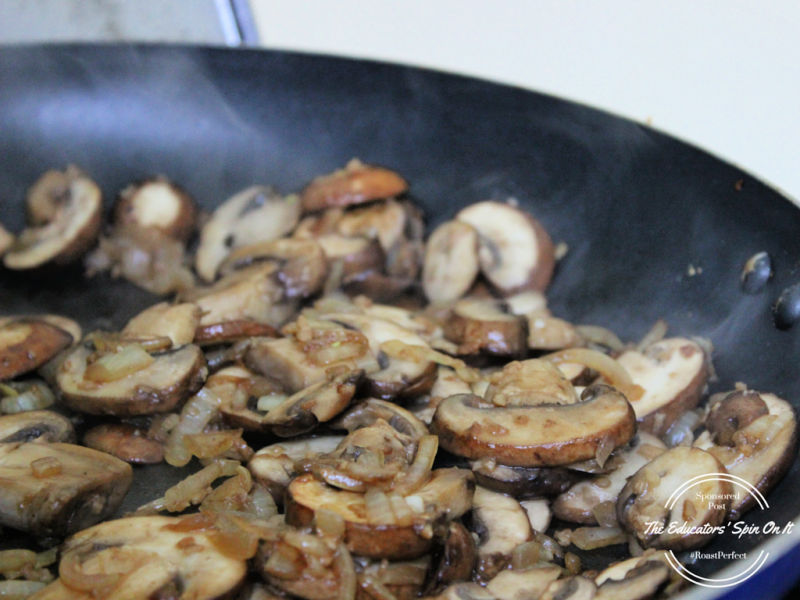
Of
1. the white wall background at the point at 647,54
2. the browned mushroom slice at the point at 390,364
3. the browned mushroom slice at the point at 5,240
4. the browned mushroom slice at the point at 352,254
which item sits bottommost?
the browned mushroom slice at the point at 5,240

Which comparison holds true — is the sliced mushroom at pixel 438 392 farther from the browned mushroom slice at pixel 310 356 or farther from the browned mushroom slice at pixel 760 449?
the browned mushroom slice at pixel 760 449

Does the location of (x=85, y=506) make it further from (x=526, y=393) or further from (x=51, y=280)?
(x=51, y=280)

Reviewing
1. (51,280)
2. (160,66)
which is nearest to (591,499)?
(51,280)

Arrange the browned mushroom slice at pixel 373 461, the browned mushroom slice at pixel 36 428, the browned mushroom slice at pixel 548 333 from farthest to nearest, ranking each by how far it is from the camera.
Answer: the browned mushroom slice at pixel 548 333 < the browned mushroom slice at pixel 36 428 < the browned mushroom slice at pixel 373 461

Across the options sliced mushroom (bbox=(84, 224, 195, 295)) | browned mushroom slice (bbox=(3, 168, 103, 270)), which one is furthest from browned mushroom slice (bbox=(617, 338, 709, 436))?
browned mushroom slice (bbox=(3, 168, 103, 270))

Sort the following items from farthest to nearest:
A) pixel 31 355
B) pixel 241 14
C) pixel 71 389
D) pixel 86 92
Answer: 1. pixel 241 14
2. pixel 86 92
3. pixel 31 355
4. pixel 71 389

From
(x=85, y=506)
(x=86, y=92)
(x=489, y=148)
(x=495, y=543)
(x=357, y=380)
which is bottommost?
(x=85, y=506)

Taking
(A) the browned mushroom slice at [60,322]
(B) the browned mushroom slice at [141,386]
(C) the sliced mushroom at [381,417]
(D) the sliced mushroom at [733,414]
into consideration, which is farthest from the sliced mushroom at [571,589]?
(A) the browned mushroom slice at [60,322]
